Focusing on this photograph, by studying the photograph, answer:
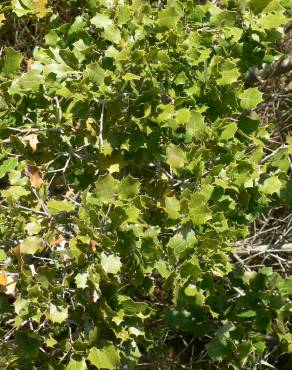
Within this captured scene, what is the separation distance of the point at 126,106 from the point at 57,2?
112cm

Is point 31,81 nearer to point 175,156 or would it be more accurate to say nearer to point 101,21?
point 101,21

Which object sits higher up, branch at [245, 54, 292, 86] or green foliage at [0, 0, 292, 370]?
green foliage at [0, 0, 292, 370]

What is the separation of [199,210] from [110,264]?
0.97 feet

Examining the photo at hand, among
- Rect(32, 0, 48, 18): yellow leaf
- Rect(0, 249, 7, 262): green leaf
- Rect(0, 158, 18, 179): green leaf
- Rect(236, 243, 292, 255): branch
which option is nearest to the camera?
Rect(0, 249, 7, 262): green leaf

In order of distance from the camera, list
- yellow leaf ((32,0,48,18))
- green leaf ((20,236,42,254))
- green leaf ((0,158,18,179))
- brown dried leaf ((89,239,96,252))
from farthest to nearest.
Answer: yellow leaf ((32,0,48,18))
green leaf ((0,158,18,179))
green leaf ((20,236,42,254))
brown dried leaf ((89,239,96,252))

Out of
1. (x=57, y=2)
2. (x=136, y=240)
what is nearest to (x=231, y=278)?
(x=136, y=240)

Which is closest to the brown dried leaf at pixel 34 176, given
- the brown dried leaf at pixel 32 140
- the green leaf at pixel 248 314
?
the brown dried leaf at pixel 32 140

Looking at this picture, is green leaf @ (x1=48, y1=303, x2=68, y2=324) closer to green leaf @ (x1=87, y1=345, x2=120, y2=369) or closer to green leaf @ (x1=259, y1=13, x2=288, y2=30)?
green leaf @ (x1=87, y1=345, x2=120, y2=369)

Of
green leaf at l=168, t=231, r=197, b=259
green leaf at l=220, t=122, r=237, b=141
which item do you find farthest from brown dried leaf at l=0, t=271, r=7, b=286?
green leaf at l=220, t=122, r=237, b=141

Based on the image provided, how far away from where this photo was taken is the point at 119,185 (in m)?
1.70

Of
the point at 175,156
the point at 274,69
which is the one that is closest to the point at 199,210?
the point at 175,156

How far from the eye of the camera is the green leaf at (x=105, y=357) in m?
1.75

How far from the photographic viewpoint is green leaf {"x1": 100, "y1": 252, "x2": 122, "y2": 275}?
1.67 meters

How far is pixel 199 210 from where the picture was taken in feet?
5.55
